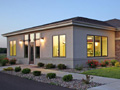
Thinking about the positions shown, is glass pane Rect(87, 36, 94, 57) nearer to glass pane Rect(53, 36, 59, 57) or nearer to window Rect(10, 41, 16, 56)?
glass pane Rect(53, 36, 59, 57)

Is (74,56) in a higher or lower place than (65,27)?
lower

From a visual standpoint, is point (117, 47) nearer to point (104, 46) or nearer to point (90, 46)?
point (104, 46)

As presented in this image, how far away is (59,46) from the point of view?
15.6 meters

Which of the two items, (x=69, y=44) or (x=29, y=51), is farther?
(x=29, y=51)

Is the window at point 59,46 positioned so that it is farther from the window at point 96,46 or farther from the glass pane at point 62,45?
the window at point 96,46

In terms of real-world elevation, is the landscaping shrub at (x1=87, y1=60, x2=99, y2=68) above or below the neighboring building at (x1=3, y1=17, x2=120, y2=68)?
below

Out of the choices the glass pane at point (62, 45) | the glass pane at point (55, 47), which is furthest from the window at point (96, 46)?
the glass pane at point (55, 47)

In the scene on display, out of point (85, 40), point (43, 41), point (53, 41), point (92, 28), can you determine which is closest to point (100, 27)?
point (92, 28)

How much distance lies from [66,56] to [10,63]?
854 centimetres

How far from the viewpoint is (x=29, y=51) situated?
1930cm

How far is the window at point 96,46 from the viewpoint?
15.7 metres

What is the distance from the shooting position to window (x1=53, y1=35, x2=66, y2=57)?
1530 centimetres

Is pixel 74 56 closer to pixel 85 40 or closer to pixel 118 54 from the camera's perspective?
pixel 85 40

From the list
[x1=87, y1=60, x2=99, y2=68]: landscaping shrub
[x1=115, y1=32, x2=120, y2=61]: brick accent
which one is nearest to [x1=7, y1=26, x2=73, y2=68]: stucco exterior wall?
[x1=87, y1=60, x2=99, y2=68]: landscaping shrub
